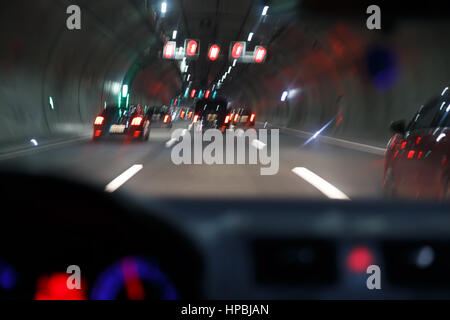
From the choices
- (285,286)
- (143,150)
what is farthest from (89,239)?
(143,150)

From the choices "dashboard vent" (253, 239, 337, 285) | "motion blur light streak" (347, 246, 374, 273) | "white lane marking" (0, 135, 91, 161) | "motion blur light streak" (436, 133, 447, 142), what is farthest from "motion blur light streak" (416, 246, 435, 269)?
"white lane marking" (0, 135, 91, 161)

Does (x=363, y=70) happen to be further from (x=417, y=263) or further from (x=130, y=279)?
(x=130, y=279)

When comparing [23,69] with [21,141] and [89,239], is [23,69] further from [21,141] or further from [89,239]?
[89,239]

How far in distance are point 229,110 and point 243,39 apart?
4.81 metres

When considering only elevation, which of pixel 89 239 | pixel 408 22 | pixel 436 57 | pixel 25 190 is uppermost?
pixel 408 22

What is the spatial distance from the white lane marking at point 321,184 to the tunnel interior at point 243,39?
694cm

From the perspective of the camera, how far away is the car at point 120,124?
23781 mm

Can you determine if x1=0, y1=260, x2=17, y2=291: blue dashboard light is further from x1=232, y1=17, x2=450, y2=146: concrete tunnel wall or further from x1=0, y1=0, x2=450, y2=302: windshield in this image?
x1=232, y1=17, x2=450, y2=146: concrete tunnel wall

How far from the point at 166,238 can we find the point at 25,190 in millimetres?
616

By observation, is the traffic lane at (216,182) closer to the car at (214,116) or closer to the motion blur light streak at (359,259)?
the motion blur light streak at (359,259)

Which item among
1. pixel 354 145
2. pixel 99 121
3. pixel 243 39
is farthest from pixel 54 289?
pixel 243 39

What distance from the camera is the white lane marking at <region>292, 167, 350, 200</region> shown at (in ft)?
31.7

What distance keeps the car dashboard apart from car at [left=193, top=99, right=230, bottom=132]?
32.6m
